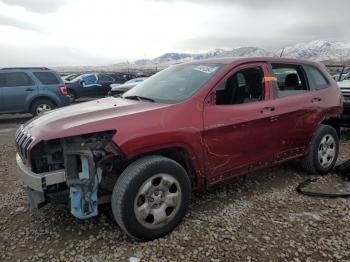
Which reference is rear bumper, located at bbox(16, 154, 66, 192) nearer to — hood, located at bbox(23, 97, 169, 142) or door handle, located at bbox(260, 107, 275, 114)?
hood, located at bbox(23, 97, 169, 142)

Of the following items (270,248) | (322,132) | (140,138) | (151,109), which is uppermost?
(151,109)

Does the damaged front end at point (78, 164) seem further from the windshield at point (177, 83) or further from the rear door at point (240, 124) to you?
the rear door at point (240, 124)

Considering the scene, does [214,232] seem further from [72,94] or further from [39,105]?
[72,94]

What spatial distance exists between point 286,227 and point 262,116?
128 cm

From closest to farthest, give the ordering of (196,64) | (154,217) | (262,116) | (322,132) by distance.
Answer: (154,217)
(262,116)
(196,64)
(322,132)

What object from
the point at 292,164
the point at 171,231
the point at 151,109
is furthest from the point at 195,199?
the point at 292,164

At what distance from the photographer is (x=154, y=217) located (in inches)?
133

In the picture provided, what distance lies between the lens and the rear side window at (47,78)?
38.0 ft

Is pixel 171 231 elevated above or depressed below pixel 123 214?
below

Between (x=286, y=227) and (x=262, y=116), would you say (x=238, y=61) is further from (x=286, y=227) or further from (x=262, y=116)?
(x=286, y=227)

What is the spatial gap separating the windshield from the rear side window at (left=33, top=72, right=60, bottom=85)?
25.8ft

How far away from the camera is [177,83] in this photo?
13.8 ft

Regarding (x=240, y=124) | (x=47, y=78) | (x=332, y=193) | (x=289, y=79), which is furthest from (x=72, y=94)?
(x=332, y=193)

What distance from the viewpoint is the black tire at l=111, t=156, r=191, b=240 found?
3.18 metres
